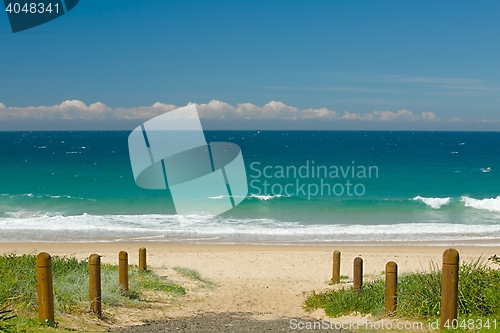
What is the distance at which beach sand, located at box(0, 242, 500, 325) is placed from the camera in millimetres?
10264

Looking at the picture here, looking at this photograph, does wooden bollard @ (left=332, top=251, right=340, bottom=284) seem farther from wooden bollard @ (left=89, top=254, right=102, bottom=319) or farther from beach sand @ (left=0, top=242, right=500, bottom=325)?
wooden bollard @ (left=89, top=254, right=102, bottom=319)

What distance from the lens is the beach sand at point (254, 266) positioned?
1026cm

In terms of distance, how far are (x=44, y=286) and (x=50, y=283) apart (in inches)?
3.7

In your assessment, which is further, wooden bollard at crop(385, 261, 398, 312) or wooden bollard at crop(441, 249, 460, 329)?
wooden bollard at crop(385, 261, 398, 312)

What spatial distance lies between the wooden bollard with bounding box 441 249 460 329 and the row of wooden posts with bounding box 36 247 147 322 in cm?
510

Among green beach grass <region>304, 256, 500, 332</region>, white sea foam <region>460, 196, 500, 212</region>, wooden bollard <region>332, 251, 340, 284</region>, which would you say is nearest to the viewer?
green beach grass <region>304, 256, 500, 332</region>

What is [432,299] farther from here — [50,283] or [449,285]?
[50,283]

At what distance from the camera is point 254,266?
15930mm

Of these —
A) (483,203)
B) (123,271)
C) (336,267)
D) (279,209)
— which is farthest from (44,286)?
(483,203)

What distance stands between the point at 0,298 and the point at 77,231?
→ 17273 mm

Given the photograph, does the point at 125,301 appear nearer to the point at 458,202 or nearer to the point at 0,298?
the point at 0,298

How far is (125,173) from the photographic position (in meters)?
54.2

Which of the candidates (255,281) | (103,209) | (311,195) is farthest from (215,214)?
(255,281)

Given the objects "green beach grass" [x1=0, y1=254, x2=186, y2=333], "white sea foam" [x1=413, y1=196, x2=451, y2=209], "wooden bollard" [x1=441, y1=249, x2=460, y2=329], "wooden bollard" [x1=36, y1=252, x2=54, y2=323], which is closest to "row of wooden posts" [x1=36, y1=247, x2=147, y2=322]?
"wooden bollard" [x1=36, y1=252, x2=54, y2=323]
